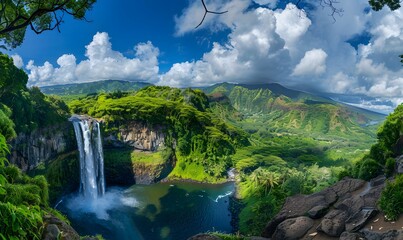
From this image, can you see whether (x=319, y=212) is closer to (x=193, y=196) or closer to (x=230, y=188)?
(x=193, y=196)

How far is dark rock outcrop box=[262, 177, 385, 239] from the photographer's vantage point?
12.9 meters

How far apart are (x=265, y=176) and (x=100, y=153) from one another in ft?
108

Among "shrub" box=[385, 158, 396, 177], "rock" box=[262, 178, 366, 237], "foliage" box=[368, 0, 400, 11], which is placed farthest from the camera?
"shrub" box=[385, 158, 396, 177]

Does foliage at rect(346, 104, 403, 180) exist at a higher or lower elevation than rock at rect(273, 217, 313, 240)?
higher

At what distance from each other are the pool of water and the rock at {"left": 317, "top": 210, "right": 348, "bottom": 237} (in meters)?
25.2

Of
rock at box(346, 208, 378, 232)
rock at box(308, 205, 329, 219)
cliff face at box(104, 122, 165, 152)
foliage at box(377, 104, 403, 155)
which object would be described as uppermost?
foliage at box(377, 104, 403, 155)

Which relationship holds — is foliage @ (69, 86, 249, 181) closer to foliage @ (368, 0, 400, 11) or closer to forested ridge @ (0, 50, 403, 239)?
forested ridge @ (0, 50, 403, 239)

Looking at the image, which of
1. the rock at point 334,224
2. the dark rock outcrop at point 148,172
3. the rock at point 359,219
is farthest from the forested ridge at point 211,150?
the dark rock outcrop at point 148,172

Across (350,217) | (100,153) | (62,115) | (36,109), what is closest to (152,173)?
(100,153)

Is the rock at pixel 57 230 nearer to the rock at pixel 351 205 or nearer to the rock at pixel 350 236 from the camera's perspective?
the rock at pixel 350 236

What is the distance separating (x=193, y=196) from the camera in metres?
52.7

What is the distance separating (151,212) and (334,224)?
114ft

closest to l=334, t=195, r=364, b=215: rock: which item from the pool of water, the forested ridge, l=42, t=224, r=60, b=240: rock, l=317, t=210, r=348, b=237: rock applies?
l=317, t=210, r=348, b=237: rock

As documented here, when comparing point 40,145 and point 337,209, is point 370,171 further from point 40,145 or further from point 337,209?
point 40,145
